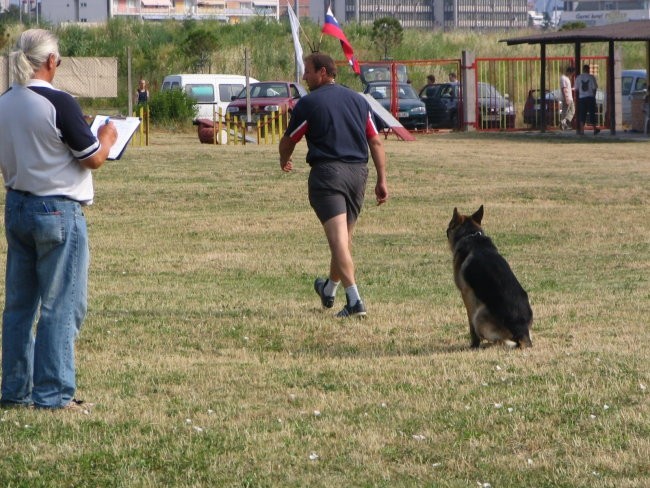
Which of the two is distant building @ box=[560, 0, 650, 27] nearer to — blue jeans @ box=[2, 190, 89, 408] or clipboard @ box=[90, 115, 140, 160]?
clipboard @ box=[90, 115, 140, 160]

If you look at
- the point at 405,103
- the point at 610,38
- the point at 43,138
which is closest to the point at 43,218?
the point at 43,138

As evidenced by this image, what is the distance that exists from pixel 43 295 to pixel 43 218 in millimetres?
389

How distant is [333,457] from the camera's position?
5.20m

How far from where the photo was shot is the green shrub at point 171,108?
34938 millimetres

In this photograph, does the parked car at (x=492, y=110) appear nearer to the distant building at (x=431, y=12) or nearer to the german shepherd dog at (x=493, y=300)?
the german shepherd dog at (x=493, y=300)

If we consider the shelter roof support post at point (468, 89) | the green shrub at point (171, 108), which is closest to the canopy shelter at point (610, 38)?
the shelter roof support post at point (468, 89)

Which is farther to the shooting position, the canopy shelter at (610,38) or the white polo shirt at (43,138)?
the canopy shelter at (610,38)

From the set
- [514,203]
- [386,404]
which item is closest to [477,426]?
[386,404]

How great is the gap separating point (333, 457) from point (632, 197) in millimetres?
13060

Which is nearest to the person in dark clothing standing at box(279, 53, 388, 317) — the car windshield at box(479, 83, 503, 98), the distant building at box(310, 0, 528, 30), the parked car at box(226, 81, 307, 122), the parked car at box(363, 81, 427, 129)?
the parked car at box(226, 81, 307, 122)

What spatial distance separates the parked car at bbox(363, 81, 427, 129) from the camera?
115 feet

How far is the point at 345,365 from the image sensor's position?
7.16 metres

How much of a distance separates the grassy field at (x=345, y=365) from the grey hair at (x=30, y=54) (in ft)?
5.19

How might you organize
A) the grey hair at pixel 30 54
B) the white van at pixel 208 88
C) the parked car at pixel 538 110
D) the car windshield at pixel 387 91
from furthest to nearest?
the white van at pixel 208 88 → the parked car at pixel 538 110 → the car windshield at pixel 387 91 → the grey hair at pixel 30 54
